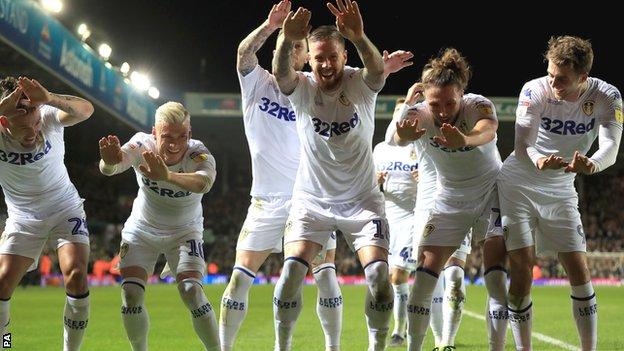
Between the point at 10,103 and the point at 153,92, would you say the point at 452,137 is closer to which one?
the point at 10,103

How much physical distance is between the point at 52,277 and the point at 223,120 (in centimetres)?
932

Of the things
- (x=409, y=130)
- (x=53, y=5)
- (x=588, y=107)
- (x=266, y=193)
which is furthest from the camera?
(x=53, y=5)

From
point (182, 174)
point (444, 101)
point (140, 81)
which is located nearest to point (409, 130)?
point (444, 101)

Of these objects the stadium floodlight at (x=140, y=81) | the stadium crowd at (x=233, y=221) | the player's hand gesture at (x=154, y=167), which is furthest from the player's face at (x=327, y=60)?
the stadium crowd at (x=233, y=221)

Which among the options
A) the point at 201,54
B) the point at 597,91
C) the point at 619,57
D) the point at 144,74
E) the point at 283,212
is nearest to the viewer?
the point at 597,91

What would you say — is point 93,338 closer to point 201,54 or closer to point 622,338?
point 622,338

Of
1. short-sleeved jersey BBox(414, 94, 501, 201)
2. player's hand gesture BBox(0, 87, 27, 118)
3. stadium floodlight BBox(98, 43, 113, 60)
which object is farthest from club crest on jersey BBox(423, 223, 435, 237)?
stadium floodlight BBox(98, 43, 113, 60)

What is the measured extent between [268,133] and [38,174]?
1951 mm

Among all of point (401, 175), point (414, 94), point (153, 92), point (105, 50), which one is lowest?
point (414, 94)

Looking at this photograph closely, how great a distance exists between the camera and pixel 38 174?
7.07 meters

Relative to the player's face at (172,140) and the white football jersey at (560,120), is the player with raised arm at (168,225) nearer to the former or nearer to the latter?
the player's face at (172,140)

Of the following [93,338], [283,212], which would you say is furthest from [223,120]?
[283,212]

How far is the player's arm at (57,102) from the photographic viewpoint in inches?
247

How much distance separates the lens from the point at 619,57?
118 feet
